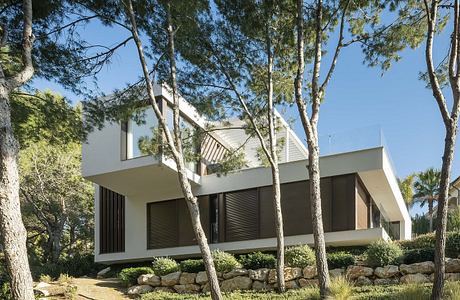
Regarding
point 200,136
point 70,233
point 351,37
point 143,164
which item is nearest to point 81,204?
point 70,233

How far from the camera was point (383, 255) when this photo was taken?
1225cm

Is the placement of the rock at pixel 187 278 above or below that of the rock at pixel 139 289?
above

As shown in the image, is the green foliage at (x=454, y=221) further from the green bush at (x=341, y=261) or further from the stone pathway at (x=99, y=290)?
the stone pathway at (x=99, y=290)

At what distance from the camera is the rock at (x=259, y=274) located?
42.5 ft

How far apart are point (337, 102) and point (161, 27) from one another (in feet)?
19.2

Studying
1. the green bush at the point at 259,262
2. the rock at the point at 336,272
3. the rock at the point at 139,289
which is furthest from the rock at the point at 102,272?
the rock at the point at 336,272

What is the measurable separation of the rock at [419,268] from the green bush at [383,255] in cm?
40

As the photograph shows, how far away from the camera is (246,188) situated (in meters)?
17.3

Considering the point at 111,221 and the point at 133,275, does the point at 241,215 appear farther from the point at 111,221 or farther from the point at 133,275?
the point at 111,221

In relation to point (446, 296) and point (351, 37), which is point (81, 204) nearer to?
point (351, 37)

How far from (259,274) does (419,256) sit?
395 centimetres

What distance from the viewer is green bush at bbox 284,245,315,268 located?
12.8 m

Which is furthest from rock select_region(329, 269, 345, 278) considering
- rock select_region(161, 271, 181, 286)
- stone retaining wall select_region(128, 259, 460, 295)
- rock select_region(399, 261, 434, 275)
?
rock select_region(161, 271, 181, 286)

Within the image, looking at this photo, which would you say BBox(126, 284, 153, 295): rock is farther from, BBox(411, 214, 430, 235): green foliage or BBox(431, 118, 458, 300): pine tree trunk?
BBox(411, 214, 430, 235): green foliage
